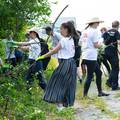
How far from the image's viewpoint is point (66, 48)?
8.26 meters

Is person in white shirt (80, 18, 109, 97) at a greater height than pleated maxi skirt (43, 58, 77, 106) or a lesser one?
greater

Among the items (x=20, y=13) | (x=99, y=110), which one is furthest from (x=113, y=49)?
(x=20, y=13)

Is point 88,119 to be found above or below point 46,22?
below

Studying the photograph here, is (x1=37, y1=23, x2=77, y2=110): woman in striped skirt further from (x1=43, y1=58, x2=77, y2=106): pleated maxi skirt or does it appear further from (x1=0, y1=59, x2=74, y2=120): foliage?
(x1=0, y1=59, x2=74, y2=120): foliage

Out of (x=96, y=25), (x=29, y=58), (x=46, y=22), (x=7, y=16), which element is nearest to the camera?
(x=7, y=16)

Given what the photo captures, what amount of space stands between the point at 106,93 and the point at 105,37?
1461mm

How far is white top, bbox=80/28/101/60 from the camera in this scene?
9.95 meters

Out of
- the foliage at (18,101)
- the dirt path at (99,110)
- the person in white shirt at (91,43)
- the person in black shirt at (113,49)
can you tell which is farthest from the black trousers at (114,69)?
the foliage at (18,101)

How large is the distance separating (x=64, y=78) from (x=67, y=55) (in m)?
0.41

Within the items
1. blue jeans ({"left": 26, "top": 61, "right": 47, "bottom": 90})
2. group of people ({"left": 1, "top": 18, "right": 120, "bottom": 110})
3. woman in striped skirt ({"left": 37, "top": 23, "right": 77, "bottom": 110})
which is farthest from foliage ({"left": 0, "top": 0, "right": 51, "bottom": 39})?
blue jeans ({"left": 26, "top": 61, "right": 47, "bottom": 90})

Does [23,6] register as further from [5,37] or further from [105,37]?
[105,37]

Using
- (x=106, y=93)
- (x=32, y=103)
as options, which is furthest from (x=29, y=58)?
(x=106, y=93)

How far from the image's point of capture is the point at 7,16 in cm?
796

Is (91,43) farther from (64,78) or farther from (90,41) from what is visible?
→ (64,78)
